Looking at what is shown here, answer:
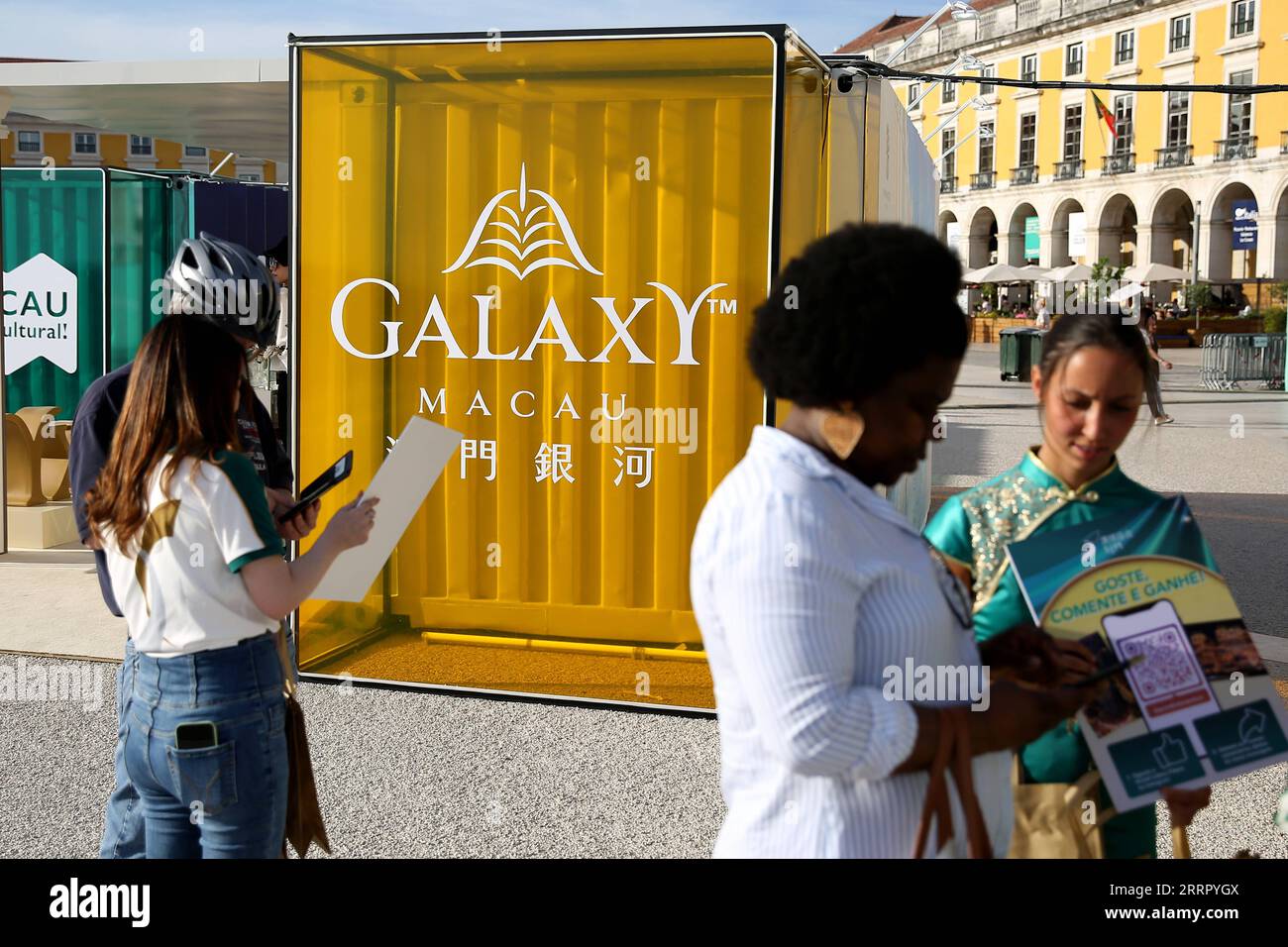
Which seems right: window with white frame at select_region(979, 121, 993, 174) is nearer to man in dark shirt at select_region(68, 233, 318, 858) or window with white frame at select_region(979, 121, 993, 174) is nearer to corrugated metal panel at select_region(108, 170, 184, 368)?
corrugated metal panel at select_region(108, 170, 184, 368)

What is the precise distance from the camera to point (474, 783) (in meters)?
4.61

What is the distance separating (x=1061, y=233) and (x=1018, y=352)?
132 ft

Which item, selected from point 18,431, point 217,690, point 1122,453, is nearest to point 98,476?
point 217,690

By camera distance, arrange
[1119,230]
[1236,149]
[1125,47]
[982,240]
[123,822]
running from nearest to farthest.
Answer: [123,822] → [1236,149] → [1125,47] → [1119,230] → [982,240]

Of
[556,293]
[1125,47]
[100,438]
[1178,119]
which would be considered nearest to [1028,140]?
[1125,47]

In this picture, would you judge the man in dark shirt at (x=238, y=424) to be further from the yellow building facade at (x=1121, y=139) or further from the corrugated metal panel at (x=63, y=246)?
the yellow building facade at (x=1121, y=139)

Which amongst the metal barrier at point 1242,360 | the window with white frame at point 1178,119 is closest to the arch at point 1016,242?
the window with white frame at point 1178,119

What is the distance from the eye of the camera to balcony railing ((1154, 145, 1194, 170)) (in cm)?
5406

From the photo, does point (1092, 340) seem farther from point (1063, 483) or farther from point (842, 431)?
point (842, 431)

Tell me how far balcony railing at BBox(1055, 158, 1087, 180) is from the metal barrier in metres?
38.2

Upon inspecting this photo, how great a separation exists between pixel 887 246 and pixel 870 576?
0.41 metres

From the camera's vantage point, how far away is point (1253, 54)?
167 ft
